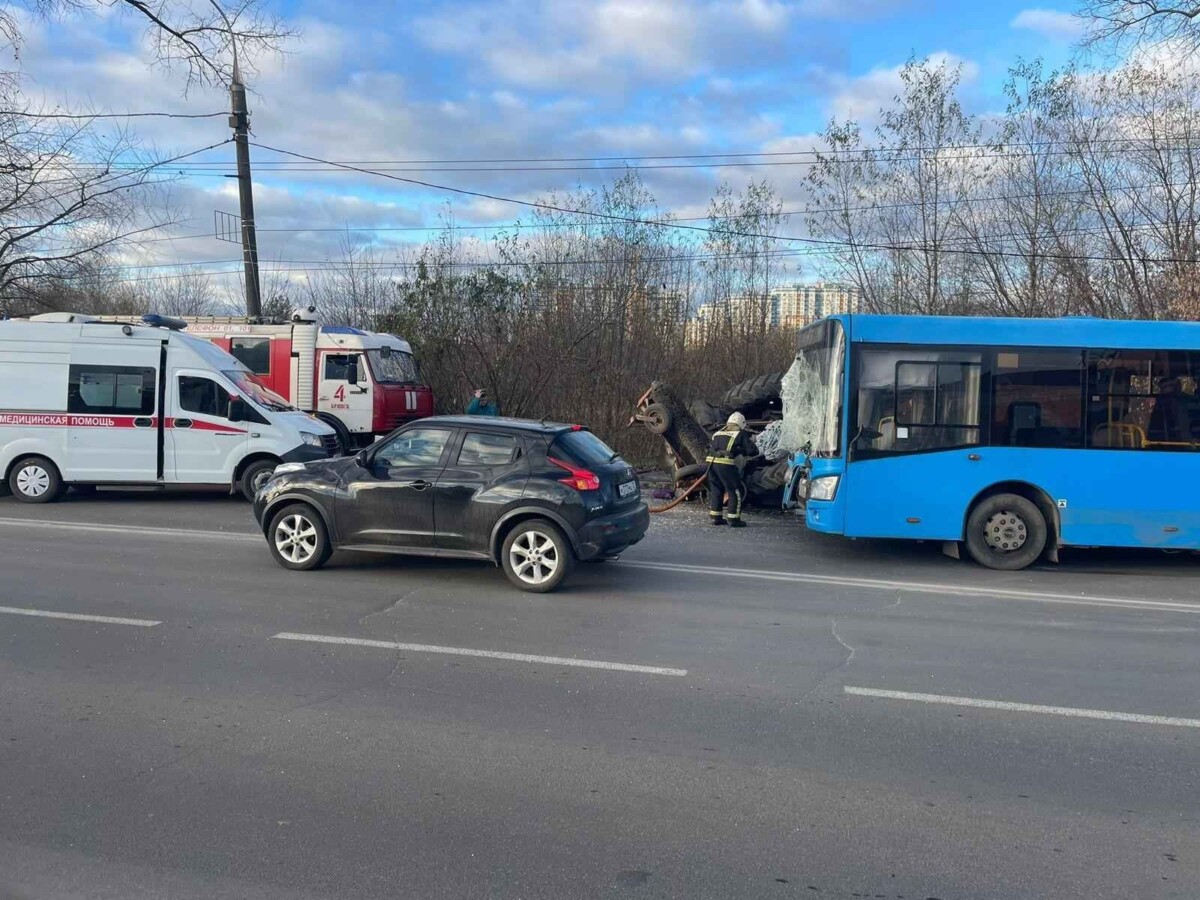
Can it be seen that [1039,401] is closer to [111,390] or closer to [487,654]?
[487,654]

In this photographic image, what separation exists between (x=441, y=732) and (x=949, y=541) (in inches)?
295

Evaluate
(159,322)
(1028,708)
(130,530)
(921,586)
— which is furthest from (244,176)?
(1028,708)

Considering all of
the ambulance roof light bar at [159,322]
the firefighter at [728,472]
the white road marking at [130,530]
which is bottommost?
the white road marking at [130,530]

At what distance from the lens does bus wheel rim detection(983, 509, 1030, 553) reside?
10.6 meters

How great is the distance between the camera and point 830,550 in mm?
11859

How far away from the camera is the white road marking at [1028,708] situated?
5.68 meters

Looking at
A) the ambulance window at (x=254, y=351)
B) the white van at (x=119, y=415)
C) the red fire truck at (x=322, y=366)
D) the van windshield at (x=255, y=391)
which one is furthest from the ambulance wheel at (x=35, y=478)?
the ambulance window at (x=254, y=351)

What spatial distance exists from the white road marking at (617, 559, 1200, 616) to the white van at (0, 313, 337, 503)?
694 cm

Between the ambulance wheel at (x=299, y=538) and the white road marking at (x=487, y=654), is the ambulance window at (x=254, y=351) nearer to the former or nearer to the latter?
the ambulance wheel at (x=299, y=538)

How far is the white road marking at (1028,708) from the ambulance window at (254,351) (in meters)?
17.3

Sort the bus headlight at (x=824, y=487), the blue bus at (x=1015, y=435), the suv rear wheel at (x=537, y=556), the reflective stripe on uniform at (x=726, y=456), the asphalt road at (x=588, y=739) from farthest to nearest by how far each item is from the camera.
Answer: the reflective stripe on uniform at (x=726, y=456) → the bus headlight at (x=824, y=487) → the blue bus at (x=1015, y=435) → the suv rear wheel at (x=537, y=556) → the asphalt road at (x=588, y=739)

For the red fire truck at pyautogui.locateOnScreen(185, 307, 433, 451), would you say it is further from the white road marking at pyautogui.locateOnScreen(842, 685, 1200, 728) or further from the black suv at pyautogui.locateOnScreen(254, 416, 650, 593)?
the white road marking at pyautogui.locateOnScreen(842, 685, 1200, 728)

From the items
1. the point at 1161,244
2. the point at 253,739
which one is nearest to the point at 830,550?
the point at 253,739

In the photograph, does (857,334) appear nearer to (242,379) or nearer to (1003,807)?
(1003,807)
